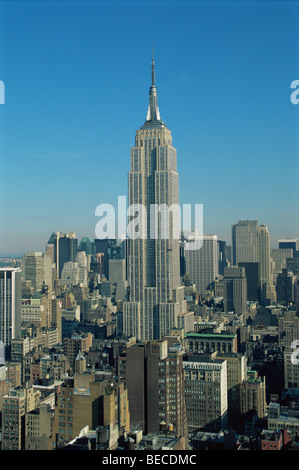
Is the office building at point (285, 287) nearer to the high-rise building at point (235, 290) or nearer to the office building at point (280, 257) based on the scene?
the office building at point (280, 257)

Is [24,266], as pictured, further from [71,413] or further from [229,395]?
[71,413]

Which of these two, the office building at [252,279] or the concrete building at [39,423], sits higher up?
the office building at [252,279]

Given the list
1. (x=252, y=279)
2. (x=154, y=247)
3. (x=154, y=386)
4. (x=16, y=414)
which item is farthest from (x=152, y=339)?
(x=252, y=279)

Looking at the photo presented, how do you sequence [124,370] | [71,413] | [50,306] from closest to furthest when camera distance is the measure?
[71,413]
[124,370]
[50,306]

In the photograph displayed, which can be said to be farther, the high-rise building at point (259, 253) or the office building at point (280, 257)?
the high-rise building at point (259, 253)

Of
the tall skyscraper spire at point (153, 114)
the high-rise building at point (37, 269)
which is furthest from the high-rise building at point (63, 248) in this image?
the tall skyscraper spire at point (153, 114)

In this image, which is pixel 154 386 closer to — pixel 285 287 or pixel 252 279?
pixel 285 287

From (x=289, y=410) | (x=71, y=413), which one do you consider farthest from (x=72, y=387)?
(x=289, y=410)
